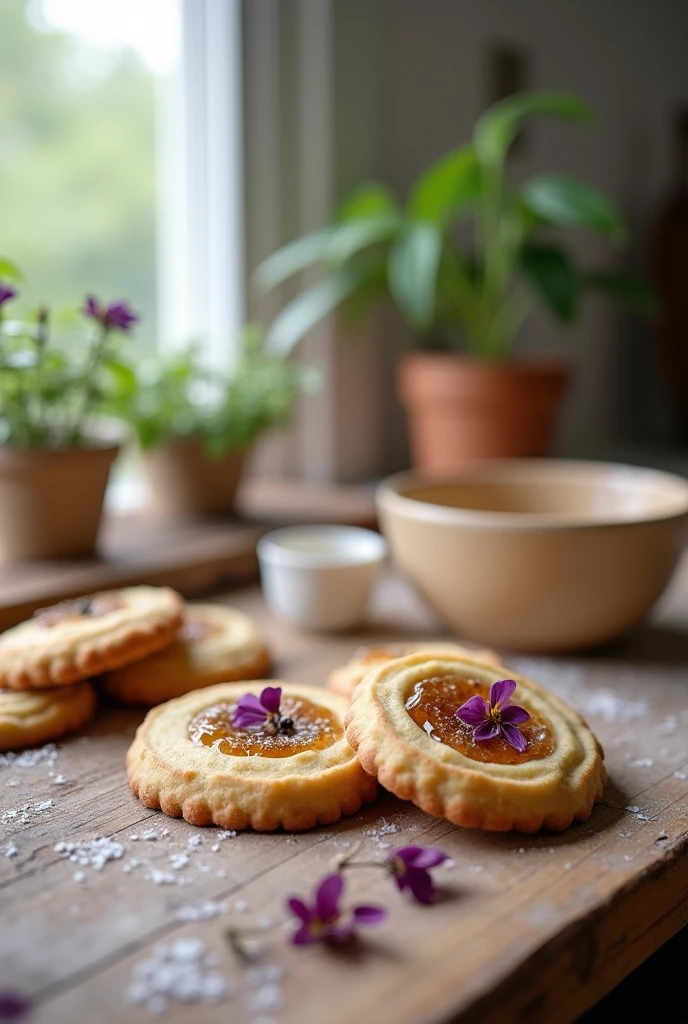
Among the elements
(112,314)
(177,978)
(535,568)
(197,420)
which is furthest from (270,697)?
(197,420)

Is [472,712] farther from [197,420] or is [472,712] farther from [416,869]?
[197,420]

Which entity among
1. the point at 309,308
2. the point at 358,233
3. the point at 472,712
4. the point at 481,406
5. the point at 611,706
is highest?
the point at 358,233

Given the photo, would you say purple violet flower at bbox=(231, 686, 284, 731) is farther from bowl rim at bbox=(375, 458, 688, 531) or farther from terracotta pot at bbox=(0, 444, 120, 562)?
terracotta pot at bbox=(0, 444, 120, 562)

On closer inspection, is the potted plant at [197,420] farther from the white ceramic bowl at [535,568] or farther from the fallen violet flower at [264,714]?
the fallen violet flower at [264,714]

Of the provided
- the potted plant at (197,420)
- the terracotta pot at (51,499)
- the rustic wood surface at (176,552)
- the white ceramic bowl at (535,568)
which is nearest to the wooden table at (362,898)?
the white ceramic bowl at (535,568)

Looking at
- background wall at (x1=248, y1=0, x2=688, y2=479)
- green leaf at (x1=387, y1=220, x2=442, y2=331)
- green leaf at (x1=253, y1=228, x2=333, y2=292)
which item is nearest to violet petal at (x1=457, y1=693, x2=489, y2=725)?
green leaf at (x1=387, y1=220, x2=442, y2=331)

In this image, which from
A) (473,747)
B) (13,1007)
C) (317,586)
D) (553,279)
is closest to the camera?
(13,1007)
